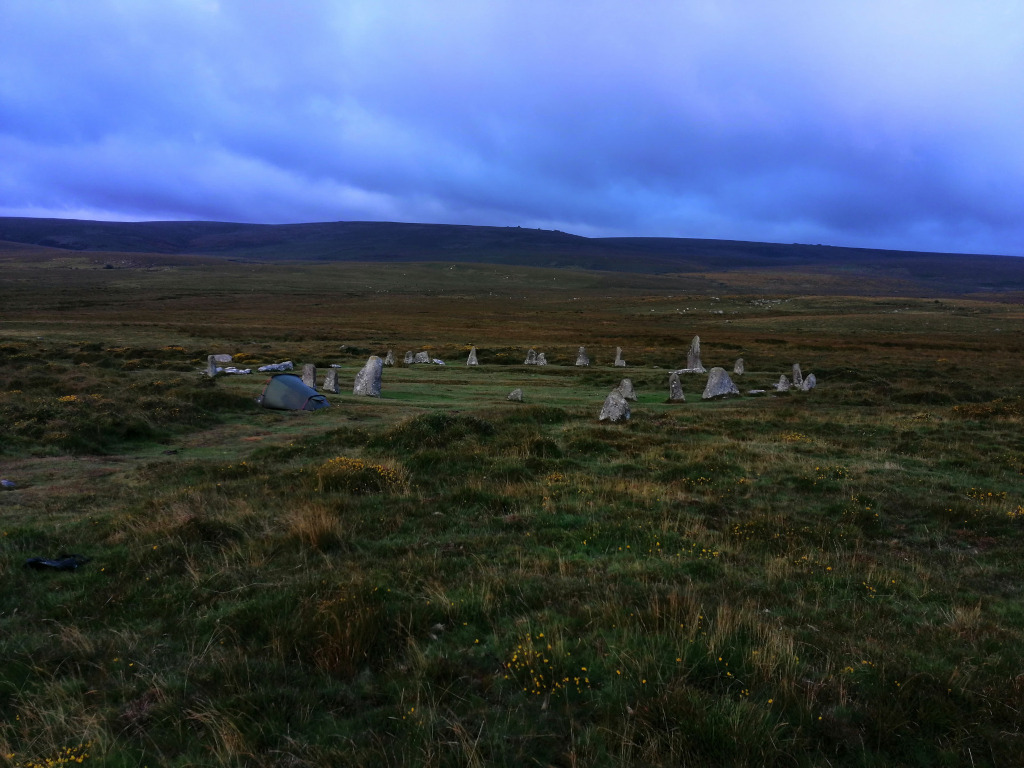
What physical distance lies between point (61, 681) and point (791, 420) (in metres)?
19.8

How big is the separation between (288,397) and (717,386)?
58.0 ft

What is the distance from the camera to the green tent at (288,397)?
22094mm

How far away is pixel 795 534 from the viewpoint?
8594mm

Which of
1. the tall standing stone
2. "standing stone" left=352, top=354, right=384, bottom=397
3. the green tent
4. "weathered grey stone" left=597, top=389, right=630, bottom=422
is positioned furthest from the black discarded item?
the tall standing stone

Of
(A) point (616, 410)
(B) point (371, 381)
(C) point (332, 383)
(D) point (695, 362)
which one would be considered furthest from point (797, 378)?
(C) point (332, 383)

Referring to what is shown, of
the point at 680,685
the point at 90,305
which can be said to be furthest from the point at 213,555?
the point at 90,305

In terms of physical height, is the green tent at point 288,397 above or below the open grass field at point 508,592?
below

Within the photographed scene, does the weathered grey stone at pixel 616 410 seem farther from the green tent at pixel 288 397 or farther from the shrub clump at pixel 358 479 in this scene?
the green tent at pixel 288 397

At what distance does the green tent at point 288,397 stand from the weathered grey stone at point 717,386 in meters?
16.0

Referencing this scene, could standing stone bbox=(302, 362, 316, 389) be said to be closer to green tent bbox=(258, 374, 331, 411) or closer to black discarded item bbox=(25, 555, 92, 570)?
green tent bbox=(258, 374, 331, 411)

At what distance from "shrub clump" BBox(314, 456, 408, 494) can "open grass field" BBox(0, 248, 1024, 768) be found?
0.07m

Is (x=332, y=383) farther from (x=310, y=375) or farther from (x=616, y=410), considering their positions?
(x=616, y=410)

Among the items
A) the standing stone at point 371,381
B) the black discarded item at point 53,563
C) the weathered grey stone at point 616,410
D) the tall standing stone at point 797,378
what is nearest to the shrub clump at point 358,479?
the black discarded item at point 53,563

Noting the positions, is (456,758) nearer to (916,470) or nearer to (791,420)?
(916,470)
